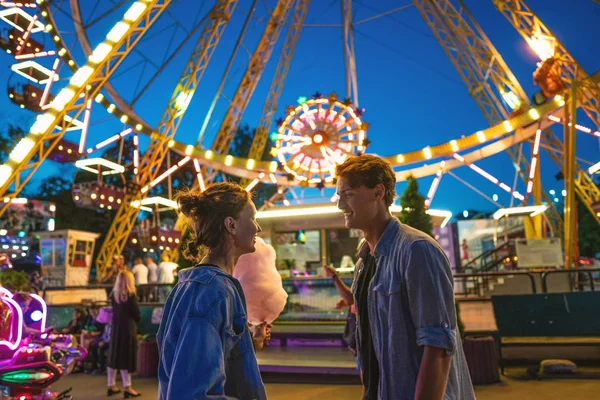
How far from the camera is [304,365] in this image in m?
8.38

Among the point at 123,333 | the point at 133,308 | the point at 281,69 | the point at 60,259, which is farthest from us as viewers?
the point at 281,69

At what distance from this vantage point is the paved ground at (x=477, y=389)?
681 cm

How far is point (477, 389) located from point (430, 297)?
647cm

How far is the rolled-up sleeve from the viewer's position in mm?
1820

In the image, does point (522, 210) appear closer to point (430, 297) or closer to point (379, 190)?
point (379, 190)

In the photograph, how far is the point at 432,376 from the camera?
1.79 meters

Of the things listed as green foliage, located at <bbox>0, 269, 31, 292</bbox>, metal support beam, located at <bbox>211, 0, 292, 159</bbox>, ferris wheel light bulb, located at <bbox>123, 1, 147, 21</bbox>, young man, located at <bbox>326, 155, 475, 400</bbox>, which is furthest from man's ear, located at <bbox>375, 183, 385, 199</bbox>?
metal support beam, located at <bbox>211, 0, 292, 159</bbox>

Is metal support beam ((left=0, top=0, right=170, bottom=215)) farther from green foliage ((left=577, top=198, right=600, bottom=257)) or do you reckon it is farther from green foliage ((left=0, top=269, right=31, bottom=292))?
green foliage ((left=577, top=198, right=600, bottom=257))

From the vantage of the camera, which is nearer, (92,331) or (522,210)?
(92,331)

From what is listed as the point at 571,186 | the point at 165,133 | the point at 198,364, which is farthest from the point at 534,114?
the point at 198,364

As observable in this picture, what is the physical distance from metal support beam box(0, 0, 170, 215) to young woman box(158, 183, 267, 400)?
1118cm

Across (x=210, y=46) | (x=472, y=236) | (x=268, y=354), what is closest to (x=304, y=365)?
(x=268, y=354)

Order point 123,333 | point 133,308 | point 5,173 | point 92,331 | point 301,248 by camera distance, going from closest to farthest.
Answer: point 123,333, point 133,308, point 92,331, point 5,173, point 301,248

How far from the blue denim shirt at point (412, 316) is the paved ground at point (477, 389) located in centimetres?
544
